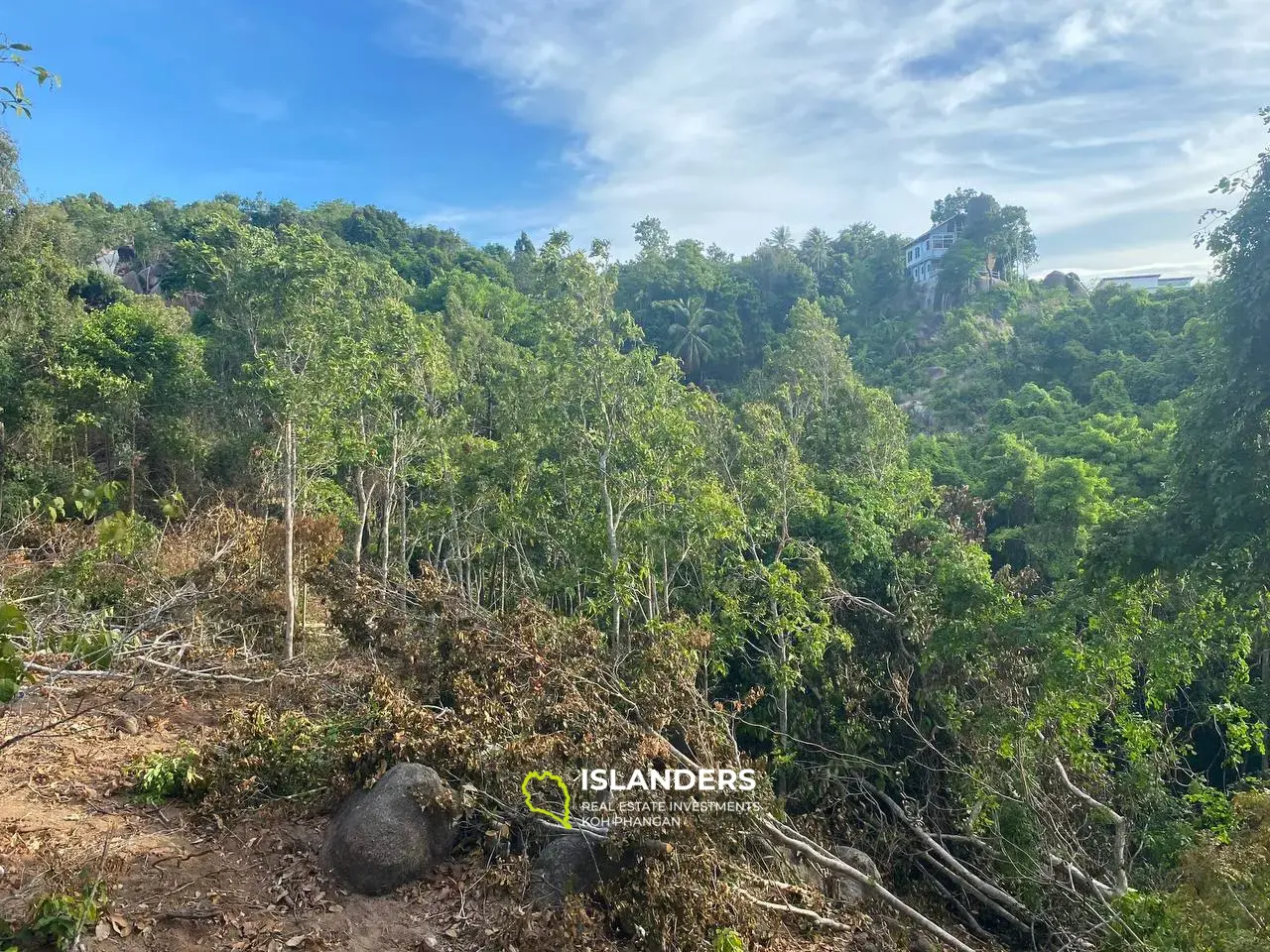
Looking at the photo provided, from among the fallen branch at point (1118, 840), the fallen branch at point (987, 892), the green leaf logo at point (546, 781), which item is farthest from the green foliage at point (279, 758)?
the fallen branch at point (1118, 840)

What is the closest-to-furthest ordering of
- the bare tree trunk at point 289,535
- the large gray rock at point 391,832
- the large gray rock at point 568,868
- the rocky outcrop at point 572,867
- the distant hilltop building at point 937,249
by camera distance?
the rocky outcrop at point 572,867, the large gray rock at point 568,868, the large gray rock at point 391,832, the bare tree trunk at point 289,535, the distant hilltop building at point 937,249

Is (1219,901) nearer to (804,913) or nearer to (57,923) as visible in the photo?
(804,913)

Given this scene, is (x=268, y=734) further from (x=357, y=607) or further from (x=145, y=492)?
(x=145, y=492)

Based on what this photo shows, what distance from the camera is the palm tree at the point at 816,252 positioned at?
1804 inches

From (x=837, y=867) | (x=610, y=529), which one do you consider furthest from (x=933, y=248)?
(x=837, y=867)

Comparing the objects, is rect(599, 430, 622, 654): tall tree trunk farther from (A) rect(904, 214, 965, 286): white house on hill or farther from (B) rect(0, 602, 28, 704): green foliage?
(A) rect(904, 214, 965, 286): white house on hill

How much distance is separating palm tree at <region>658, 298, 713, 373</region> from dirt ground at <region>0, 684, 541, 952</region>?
33.6 meters

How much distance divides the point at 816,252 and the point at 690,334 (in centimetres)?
1365

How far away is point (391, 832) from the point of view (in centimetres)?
496

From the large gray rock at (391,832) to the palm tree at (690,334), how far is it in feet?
110

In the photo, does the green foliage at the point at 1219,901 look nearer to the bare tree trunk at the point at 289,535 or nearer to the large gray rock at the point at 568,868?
the large gray rock at the point at 568,868

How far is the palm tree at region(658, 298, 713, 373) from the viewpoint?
38.0 m
